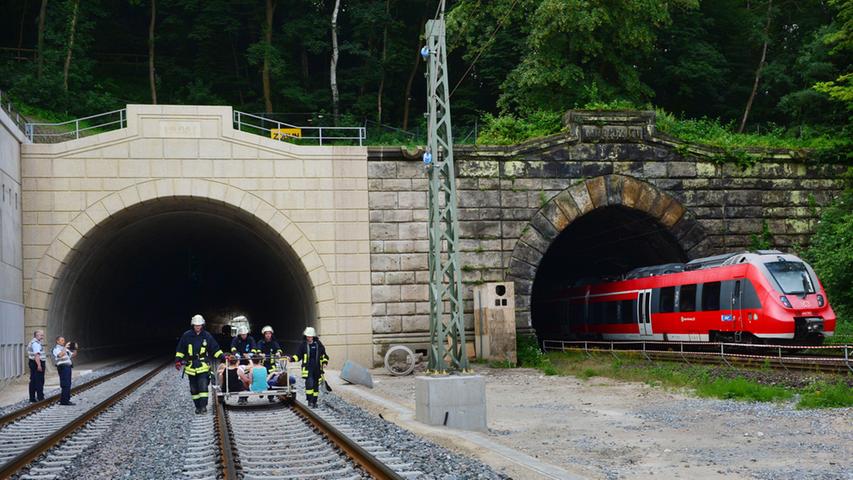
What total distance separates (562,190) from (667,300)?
15.3 ft

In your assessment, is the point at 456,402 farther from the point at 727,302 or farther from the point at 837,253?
the point at 837,253

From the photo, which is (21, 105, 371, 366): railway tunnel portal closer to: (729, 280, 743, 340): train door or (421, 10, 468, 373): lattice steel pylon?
(421, 10, 468, 373): lattice steel pylon

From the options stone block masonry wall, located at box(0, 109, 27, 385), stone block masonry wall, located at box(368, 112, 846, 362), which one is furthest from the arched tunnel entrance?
stone block masonry wall, located at box(368, 112, 846, 362)

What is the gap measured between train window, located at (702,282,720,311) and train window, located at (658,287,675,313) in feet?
5.93

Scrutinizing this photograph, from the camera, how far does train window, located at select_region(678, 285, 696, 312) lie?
88.2 feet

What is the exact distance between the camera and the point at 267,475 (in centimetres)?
1065

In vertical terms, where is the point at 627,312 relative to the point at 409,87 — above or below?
below

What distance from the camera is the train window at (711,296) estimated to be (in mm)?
25672

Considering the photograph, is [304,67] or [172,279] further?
[172,279]

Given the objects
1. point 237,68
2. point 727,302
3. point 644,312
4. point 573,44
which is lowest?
point 644,312

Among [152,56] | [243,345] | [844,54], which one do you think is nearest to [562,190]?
[844,54]

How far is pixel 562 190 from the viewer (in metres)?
30.2

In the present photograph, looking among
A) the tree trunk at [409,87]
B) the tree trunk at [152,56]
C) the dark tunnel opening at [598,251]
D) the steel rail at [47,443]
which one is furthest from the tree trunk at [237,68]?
the steel rail at [47,443]

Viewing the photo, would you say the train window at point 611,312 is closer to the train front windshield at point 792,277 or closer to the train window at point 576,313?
the train window at point 576,313
